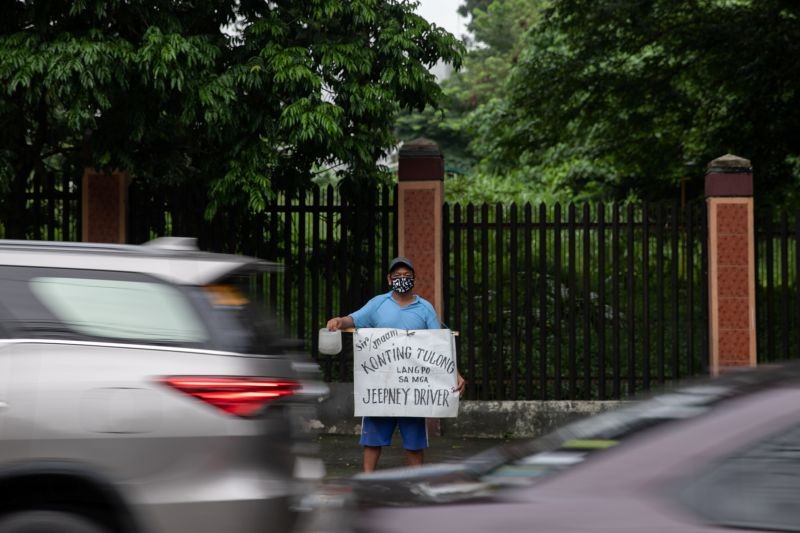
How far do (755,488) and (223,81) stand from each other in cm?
767

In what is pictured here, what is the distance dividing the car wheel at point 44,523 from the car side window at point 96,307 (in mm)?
703

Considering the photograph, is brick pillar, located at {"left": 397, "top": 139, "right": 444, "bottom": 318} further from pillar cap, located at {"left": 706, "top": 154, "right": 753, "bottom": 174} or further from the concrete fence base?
pillar cap, located at {"left": 706, "top": 154, "right": 753, "bottom": 174}

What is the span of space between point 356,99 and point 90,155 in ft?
9.47

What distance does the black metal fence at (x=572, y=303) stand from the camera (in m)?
11.8

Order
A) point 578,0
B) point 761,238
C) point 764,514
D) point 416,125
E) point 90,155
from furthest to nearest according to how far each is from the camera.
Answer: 1. point 416,125
2. point 578,0
3. point 761,238
4. point 90,155
5. point 764,514

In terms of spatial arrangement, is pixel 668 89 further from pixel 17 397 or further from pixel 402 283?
pixel 17 397

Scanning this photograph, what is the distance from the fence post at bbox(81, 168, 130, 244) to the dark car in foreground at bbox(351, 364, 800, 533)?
887cm

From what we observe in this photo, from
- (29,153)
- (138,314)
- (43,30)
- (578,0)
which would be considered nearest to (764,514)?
(138,314)

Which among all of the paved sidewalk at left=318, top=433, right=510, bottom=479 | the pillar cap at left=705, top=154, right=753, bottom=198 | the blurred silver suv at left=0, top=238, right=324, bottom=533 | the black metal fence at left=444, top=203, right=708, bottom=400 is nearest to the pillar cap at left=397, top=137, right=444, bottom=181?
the black metal fence at left=444, top=203, right=708, bottom=400

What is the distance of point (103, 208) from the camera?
39.0ft

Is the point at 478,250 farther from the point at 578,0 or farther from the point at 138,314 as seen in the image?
the point at 138,314

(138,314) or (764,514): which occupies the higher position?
(138,314)

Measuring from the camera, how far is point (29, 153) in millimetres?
11727

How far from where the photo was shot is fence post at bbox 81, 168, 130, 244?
11836 millimetres
